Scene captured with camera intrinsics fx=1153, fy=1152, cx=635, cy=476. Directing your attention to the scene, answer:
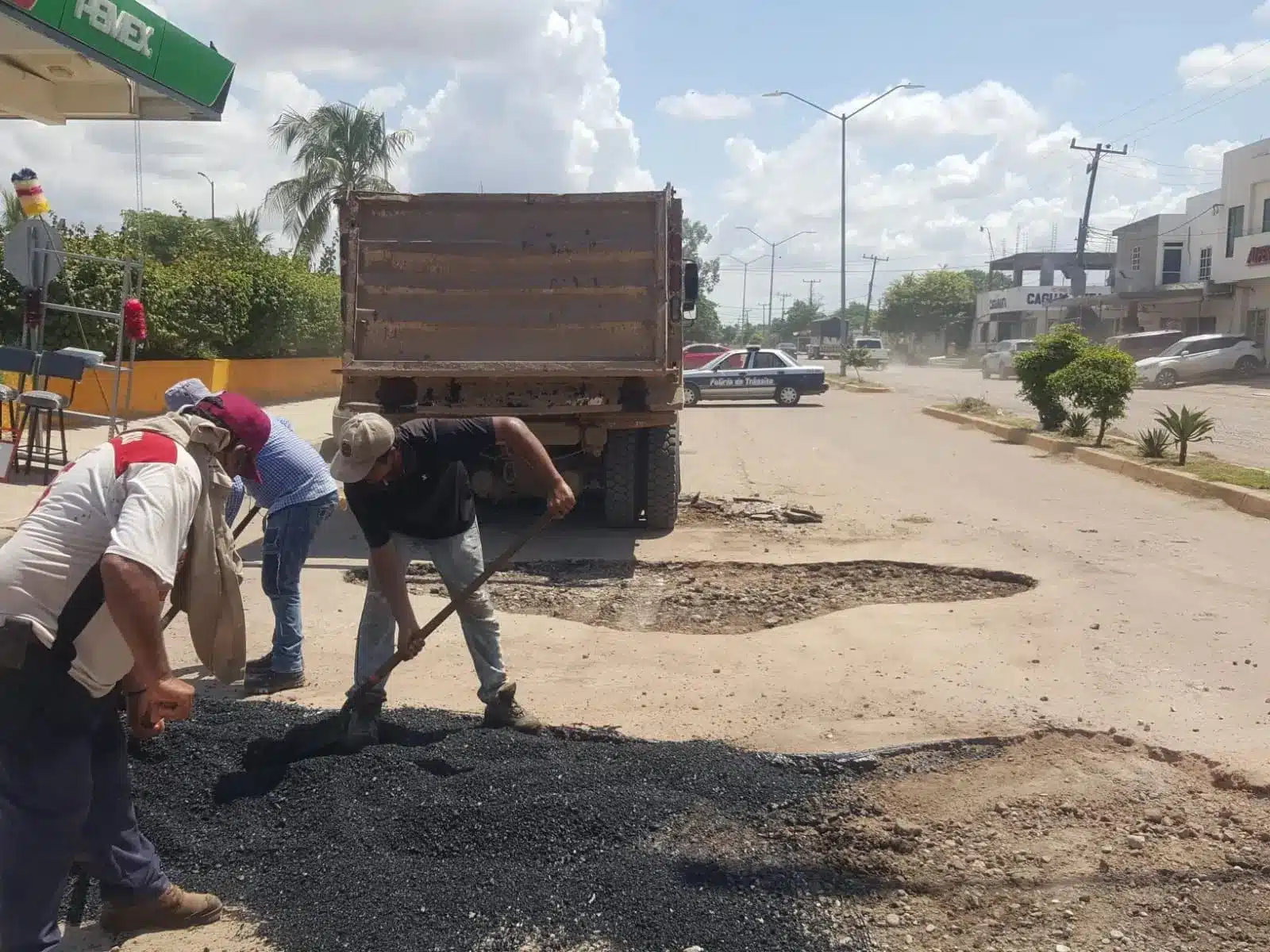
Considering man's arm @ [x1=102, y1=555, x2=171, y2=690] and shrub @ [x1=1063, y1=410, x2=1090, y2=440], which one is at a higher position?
man's arm @ [x1=102, y1=555, x2=171, y2=690]

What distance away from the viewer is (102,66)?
823cm

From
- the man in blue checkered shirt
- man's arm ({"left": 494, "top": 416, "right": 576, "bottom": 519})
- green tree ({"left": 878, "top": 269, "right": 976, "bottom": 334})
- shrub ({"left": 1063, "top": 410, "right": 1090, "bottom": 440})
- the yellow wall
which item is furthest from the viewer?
green tree ({"left": 878, "top": 269, "right": 976, "bottom": 334})

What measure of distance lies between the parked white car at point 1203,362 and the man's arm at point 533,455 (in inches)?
1258

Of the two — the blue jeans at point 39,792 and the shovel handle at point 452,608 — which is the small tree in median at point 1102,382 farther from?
the blue jeans at point 39,792

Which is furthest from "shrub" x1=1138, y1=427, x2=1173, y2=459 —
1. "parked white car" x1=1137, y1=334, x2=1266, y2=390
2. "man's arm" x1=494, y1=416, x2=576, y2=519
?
"parked white car" x1=1137, y1=334, x2=1266, y2=390

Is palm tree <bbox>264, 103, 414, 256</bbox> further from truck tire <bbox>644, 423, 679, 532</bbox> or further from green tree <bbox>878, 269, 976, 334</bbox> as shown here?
green tree <bbox>878, 269, 976, 334</bbox>

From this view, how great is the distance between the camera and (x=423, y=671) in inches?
224

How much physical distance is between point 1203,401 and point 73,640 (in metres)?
27.6

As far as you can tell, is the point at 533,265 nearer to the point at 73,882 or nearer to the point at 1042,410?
the point at 73,882

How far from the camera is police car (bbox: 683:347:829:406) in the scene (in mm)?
26141

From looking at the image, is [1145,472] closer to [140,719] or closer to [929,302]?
[140,719]

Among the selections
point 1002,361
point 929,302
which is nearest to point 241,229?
point 1002,361

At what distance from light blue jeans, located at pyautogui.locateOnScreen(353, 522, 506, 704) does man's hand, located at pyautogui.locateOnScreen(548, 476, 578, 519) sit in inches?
15.9

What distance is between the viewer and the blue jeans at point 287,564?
525 cm
